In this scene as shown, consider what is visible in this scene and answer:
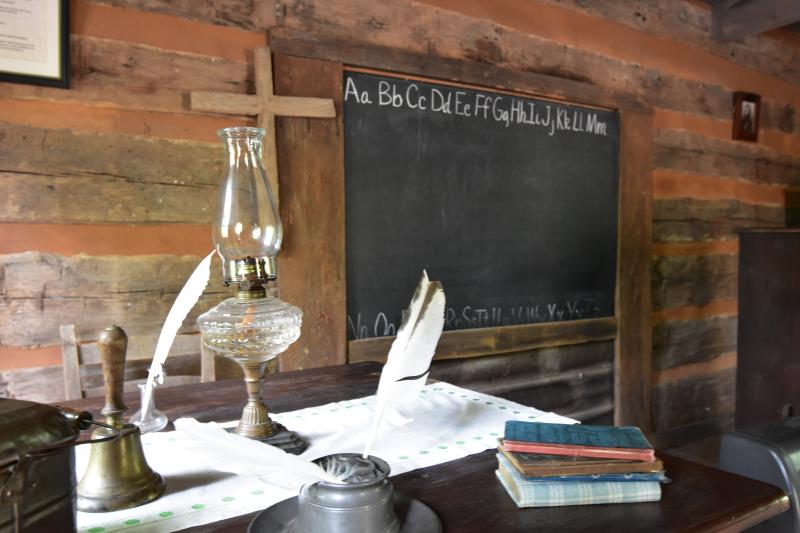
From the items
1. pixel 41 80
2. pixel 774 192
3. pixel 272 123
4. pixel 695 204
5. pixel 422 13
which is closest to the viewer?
pixel 41 80

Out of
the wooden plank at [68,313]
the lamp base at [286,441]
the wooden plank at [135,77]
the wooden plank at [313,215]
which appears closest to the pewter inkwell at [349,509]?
the lamp base at [286,441]

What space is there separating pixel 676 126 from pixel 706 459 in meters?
1.93

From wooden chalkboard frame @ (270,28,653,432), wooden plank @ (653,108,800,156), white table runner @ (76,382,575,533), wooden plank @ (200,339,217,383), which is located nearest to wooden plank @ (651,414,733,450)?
wooden chalkboard frame @ (270,28,653,432)

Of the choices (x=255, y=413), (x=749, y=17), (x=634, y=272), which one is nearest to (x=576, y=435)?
(x=255, y=413)

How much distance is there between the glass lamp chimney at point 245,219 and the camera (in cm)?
A: 106

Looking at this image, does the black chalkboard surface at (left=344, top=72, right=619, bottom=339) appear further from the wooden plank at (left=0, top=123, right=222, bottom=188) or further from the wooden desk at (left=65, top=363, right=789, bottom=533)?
the wooden desk at (left=65, top=363, right=789, bottom=533)

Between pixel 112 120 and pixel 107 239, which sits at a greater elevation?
pixel 112 120

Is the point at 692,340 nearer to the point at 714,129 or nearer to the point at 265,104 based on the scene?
the point at 714,129

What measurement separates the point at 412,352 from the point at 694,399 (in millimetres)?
3486

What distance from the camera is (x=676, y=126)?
141 inches

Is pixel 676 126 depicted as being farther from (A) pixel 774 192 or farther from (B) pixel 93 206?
(B) pixel 93 206

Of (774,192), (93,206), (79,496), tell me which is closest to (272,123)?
(93,206)

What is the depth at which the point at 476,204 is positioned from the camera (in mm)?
2812

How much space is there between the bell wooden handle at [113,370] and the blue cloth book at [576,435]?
1.88ft
